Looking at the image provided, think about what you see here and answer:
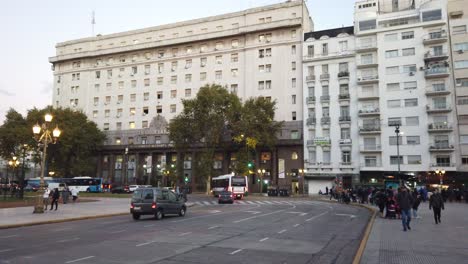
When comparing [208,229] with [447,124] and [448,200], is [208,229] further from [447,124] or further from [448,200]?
[447,124]

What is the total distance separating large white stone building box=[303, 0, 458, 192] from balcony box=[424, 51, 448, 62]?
0.43 ft

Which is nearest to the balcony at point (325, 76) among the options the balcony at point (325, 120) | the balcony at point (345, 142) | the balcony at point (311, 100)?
the balcony at point (311, 100)

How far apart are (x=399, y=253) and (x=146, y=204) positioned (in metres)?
13.9

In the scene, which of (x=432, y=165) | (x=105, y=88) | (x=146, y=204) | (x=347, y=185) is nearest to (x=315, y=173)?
(x=347, y=185)

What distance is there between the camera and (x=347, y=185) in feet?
192

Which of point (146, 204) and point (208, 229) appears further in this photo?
point (146, 204)

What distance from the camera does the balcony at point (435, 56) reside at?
55312 millimetres

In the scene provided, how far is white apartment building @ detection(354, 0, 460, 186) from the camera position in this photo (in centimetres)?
5453

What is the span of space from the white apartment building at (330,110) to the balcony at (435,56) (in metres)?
10.4

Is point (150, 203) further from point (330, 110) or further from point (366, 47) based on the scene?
point (366, 47)

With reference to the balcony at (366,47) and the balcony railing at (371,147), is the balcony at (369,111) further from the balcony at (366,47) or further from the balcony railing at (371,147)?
the balcony at (366,47)

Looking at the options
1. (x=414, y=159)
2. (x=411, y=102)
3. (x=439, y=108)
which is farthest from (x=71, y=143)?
(x=439, y=108)

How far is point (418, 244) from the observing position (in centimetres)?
1177

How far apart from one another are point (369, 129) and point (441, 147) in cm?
974
